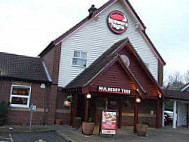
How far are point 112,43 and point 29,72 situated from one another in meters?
7.13

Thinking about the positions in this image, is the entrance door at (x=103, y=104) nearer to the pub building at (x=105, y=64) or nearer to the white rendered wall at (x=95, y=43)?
the pub building at (x=105, y=64)

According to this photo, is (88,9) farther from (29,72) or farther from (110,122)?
(110,122)

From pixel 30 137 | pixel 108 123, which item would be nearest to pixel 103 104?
pixel 108 123

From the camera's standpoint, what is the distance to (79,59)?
68.3ft

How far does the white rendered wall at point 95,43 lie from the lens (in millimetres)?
20266

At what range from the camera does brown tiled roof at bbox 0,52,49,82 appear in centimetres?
1875

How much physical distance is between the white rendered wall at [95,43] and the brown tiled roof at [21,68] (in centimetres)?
172

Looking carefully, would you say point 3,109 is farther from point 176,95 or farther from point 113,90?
point 176,95

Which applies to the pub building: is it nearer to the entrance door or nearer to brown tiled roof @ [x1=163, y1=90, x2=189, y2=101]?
the entrance door

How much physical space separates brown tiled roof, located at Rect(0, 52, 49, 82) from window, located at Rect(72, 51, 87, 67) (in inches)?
98.4

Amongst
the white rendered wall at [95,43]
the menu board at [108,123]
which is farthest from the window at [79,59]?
the menu board at [108,123]

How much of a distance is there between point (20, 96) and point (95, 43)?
7149 mm

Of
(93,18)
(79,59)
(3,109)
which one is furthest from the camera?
(93,18)

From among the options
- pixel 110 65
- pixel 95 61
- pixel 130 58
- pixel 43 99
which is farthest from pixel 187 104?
pixel 43 99
